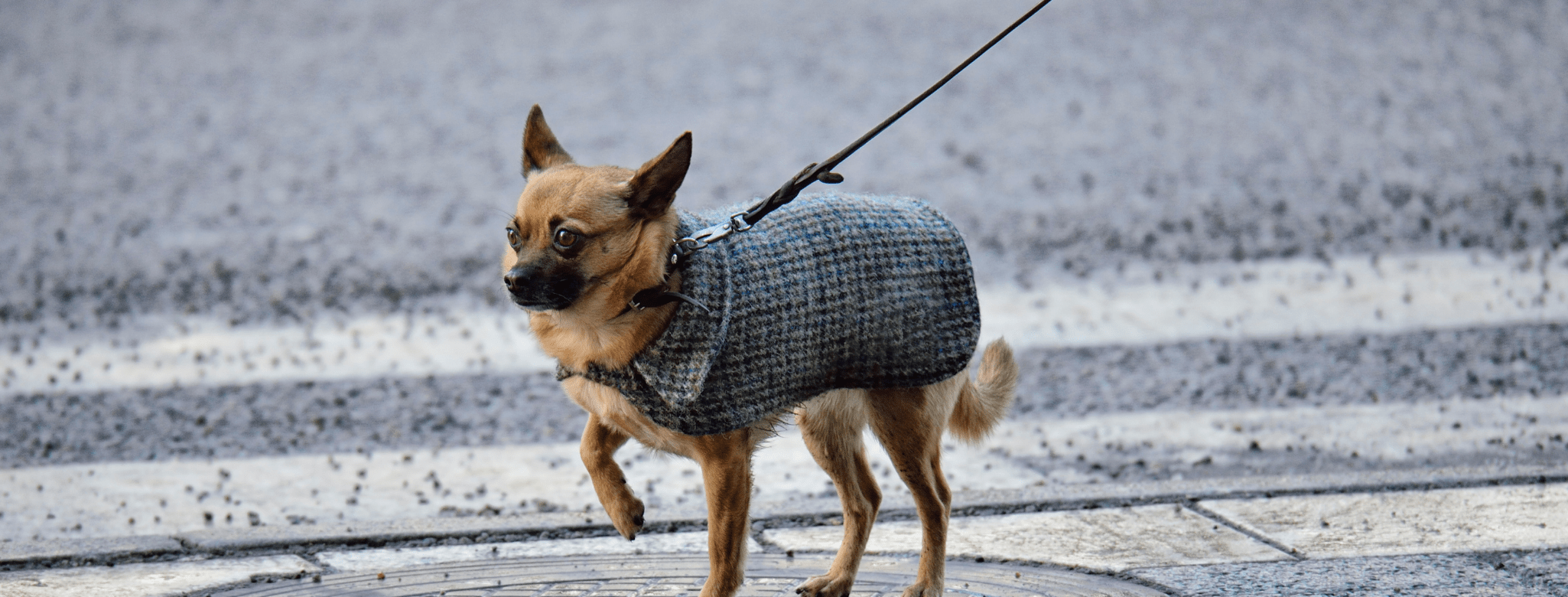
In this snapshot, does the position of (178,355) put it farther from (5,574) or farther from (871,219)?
(871,219)

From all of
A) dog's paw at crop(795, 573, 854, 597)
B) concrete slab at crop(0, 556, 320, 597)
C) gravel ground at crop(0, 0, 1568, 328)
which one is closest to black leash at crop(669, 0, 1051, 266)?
dog's paw at crop(795, 573, 854, 597)

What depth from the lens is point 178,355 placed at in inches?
293

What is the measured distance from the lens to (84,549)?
425 centimetres

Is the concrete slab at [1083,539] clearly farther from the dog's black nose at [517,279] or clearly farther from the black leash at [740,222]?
the dog's black nose at [517,279]

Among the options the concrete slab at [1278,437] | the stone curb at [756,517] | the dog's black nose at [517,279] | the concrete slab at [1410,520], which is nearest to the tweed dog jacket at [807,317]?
the dog's black nose at [517,279]

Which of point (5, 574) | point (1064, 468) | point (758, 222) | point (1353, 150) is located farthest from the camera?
point (1353, 150)

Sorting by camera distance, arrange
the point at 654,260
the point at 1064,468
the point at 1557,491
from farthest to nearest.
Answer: the point at 1064,468, the point at 1557,491, the point at 654,260

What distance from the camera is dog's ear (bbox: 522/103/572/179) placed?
3.47 metres

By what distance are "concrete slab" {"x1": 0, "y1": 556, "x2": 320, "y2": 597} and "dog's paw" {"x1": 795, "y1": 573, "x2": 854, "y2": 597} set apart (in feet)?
4.90

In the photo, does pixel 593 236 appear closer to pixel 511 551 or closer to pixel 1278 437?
pixel 511 551

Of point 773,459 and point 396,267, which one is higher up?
point 396,267

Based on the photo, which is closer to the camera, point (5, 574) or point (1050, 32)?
point (5, 574)

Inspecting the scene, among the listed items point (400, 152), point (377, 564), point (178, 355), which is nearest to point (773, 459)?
point (377, 564)

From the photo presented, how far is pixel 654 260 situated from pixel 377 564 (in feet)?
5.34
